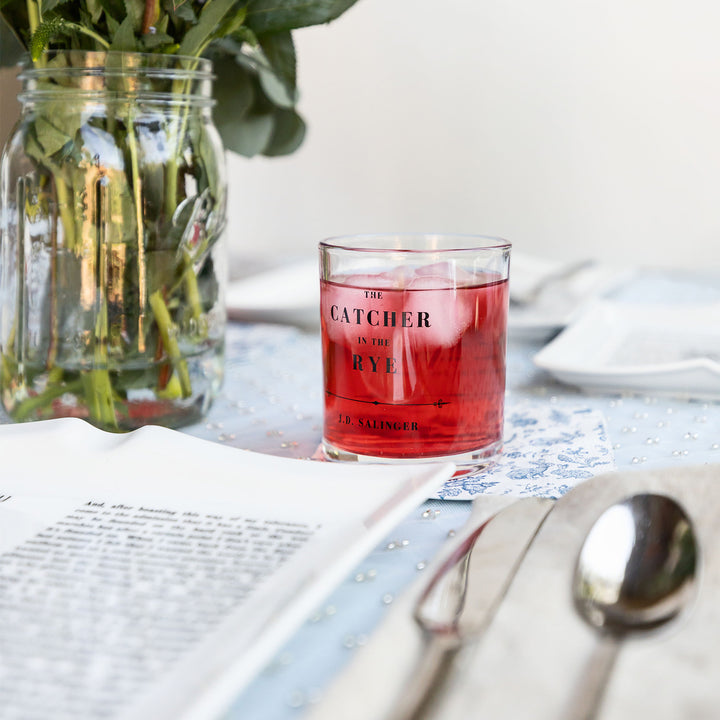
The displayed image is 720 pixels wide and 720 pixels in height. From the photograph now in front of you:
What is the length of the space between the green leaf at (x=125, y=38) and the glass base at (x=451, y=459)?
0.19 m

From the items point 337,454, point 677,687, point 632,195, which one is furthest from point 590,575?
point 632,195

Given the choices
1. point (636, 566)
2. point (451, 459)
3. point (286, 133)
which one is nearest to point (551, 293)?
point (286, 133)

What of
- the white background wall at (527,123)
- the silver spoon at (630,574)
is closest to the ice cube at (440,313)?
the silver spoon at (630,574)

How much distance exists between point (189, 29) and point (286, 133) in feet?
0.47

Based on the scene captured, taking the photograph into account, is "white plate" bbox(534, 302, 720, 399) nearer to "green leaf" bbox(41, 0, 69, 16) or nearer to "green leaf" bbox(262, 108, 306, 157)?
"green leaf" bbox(262, 108, 306, 157)

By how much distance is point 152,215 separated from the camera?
388 millimetres

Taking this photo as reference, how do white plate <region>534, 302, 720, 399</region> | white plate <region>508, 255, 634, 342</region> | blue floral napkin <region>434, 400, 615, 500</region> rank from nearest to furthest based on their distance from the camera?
blue floral napkin <region>434, 400, 615, 500</region> < white plate <region>534, 302, 720, 399</region> < white plate <region>508, 255, 634, 342</region>

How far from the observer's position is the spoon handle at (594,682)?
19cm

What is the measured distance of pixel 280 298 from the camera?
2.39 ft

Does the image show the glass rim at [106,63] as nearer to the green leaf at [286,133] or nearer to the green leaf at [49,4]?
the green leaf at [49,4]

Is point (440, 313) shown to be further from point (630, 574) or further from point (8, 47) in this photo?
point (8, 47)

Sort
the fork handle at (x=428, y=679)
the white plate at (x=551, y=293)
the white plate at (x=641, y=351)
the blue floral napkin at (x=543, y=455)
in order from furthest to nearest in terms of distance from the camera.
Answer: the white plate at (x=551, y=293) < the white plate at (x=641, y=351) < the blue floral napkin at (x=543, y=455) < the fork handle at (x=428, y=679)

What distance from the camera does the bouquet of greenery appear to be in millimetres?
378

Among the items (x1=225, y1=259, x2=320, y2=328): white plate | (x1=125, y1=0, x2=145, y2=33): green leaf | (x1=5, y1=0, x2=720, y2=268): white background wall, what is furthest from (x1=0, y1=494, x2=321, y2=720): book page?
(x1=5, y1=0, x2=720, y2=268): white background wall
